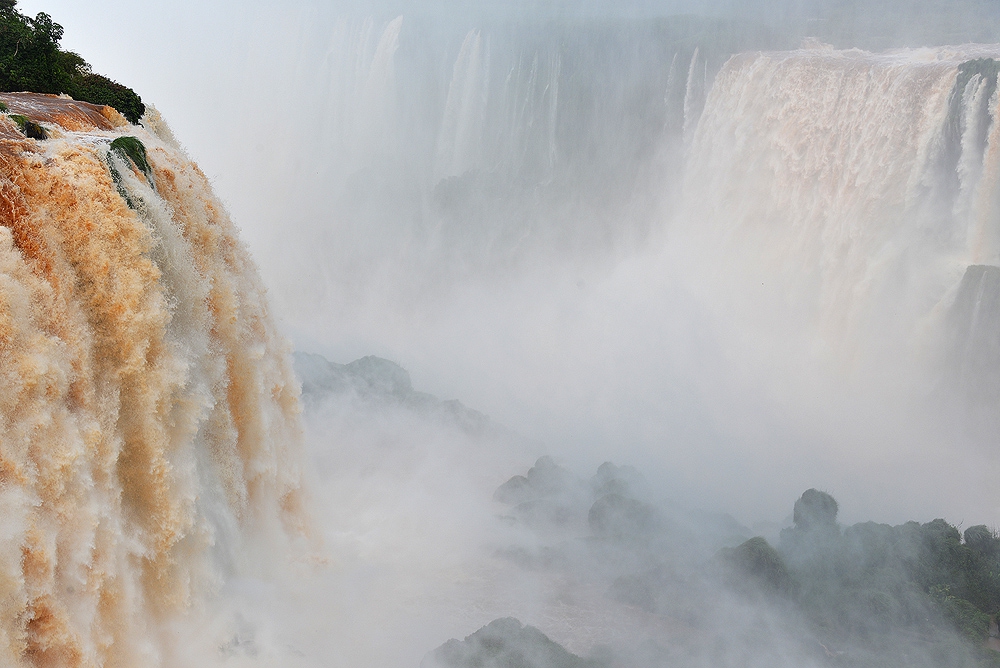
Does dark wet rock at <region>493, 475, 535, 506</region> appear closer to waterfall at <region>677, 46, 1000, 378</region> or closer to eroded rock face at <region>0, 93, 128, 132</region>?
waterfall at <region>677, 46, 1000, 378</region>

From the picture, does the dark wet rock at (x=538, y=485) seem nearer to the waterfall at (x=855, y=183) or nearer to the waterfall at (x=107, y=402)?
the waterfall at (x=107, y=402)

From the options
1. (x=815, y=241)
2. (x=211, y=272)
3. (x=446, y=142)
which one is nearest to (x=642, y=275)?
(x=815, y=241)

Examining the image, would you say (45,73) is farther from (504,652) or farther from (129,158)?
(504,652)

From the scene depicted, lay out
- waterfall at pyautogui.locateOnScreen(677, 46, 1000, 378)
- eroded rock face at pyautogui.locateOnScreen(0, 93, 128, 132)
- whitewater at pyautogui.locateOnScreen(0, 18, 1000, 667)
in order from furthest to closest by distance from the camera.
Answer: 1. waterfall at pyautogui.locateOnScreen(677, 46, 1000, 378)
2. eroded rock face at pyautogui.locateOnScreen(0, 93, 128, 132)
3. whitewater at pyautogui.locateOnScreen(0, 18, 1000, 667)

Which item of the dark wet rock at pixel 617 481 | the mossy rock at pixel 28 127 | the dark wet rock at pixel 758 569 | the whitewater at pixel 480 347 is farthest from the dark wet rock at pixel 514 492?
the mossy rock at pixel 28 127

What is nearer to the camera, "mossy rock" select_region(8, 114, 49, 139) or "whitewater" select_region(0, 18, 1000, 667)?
"whitewater" select_region(0, 18, 1000, 667)

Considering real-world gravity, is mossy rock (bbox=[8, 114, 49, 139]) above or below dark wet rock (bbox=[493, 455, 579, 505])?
above

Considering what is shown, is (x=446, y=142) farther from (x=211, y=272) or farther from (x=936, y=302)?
(x=211, y=272)

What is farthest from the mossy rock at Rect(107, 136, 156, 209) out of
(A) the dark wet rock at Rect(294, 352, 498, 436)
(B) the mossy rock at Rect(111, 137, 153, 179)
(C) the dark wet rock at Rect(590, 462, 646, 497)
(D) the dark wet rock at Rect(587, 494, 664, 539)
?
(C) the dark wet rock at Rect(590, 462, 646, 497)
